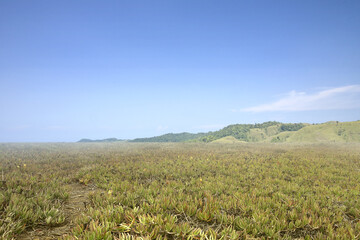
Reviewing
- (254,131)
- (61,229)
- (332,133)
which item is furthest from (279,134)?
(61,229)

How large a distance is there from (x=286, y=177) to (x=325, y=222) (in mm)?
6261

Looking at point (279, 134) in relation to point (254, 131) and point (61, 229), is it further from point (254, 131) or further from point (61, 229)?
point (61, 229)

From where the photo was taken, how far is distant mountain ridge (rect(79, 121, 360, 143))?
5972cm

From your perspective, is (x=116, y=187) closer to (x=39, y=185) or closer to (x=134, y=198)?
(x=134, y=198)

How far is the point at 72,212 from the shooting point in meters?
4.72

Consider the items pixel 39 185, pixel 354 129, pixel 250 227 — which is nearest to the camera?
pixel 250 227

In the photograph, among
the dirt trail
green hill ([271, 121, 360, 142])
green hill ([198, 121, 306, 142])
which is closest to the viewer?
the dirt trail

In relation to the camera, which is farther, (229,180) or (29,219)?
(229,180)

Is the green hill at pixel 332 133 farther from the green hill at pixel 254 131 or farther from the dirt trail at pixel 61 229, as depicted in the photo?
the dirt trail at pixel 61 229

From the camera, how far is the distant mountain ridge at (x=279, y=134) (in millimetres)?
59719

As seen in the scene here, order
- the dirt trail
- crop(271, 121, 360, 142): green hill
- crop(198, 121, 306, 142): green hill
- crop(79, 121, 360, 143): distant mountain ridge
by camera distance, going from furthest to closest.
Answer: crop(198, 121, 306, 142): green hill → crop(79, 121, 360, 143): distant mountain ridge → crop(271, 121, 360, 142): green hill → the dirt trail

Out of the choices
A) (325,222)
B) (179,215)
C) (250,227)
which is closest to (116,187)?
(179,215)

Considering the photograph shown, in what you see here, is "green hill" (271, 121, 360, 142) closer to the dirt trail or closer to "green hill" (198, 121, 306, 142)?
"green hill" (198, 121, 306, 142)

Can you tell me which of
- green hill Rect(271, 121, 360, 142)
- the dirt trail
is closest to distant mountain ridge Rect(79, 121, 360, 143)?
green hill Rect(271, 121, 360, 142)
